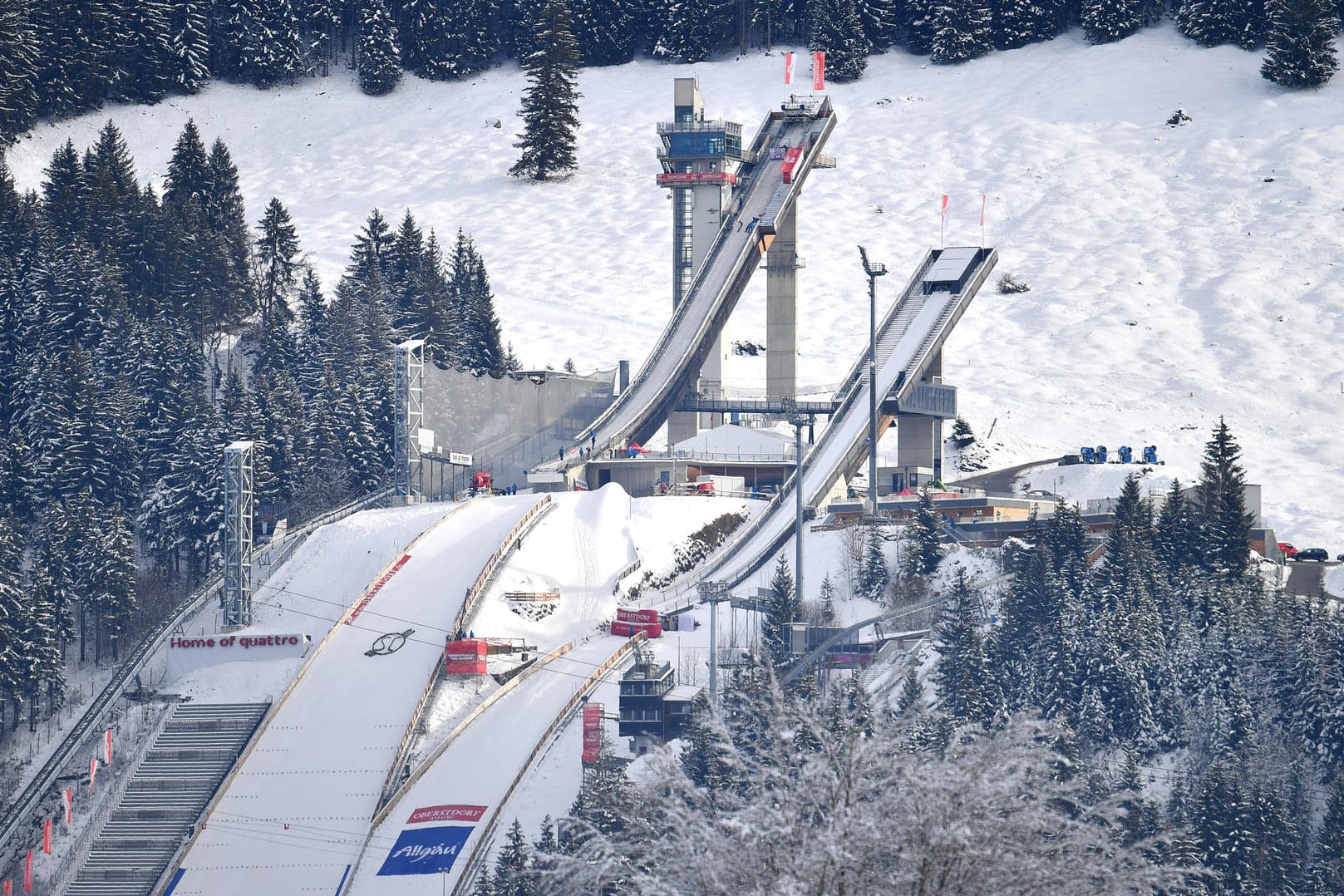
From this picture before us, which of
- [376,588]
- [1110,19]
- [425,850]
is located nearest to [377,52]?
[1110,19]

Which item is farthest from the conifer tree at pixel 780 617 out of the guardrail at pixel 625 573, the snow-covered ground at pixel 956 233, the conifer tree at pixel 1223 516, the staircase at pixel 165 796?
the staircase at pixel 165 796

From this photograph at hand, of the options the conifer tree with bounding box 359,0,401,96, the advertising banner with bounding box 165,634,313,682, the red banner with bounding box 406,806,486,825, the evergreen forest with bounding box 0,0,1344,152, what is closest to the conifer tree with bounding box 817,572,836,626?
the red banner with bounding box 406,806,486,825

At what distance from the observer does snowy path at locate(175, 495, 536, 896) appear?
44.2m

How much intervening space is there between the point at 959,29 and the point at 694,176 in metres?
36.6

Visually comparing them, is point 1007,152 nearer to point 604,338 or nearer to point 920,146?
point 920,146

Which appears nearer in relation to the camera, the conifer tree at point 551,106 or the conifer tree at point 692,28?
the conifer tree at point 551,106

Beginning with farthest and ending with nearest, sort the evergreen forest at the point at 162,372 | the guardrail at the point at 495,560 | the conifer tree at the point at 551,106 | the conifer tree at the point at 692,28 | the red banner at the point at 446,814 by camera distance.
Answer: the conifer tree at the point at 692,28
the conifer tree at the point at 551,106
the evergreen forest at the point at 162,372
the guardrail at the point at 495,560
the red banner at the point at 446,814

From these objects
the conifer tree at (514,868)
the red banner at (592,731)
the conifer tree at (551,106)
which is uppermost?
the conifer tree at (551,106)

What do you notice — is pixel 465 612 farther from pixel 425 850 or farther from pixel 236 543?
pixel 425 850

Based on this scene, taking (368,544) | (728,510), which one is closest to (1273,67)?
(728,510)

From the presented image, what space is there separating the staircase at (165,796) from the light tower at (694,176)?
108 ft

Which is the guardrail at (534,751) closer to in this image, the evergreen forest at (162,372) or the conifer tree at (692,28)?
the evergreen forest at (162,372)

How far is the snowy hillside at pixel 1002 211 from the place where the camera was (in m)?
81.4

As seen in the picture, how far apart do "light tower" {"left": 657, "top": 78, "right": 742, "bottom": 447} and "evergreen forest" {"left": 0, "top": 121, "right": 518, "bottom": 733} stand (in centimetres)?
853
